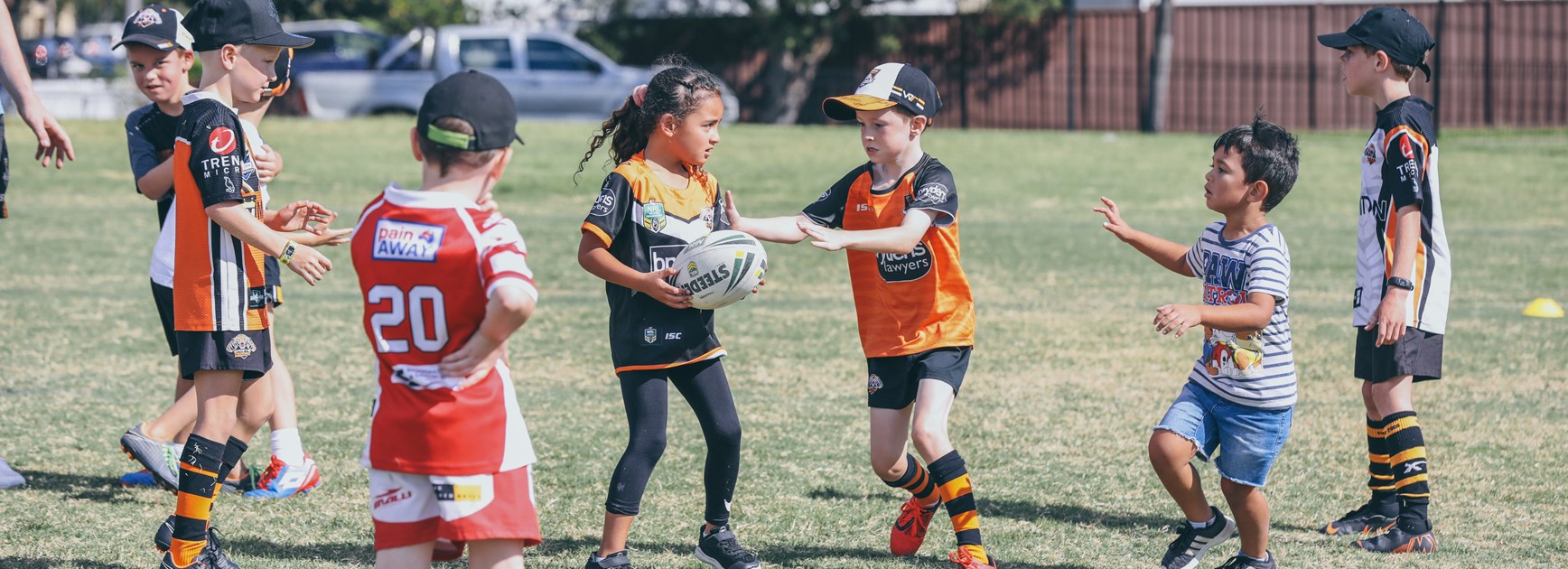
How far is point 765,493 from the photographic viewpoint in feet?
19.5

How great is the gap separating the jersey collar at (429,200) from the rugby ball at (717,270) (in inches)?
44.3

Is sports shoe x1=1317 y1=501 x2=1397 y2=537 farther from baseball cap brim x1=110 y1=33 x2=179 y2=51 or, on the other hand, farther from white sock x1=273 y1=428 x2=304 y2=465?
baseball cap brim x1=110 y1=33 x2=179 y2=51


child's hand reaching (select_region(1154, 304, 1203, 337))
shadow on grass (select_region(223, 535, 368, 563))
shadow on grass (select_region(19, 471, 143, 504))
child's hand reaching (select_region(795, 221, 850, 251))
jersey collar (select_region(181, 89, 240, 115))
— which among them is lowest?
shadow on grass (select_region(223, 535, 368, 563))

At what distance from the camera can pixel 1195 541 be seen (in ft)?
16.0

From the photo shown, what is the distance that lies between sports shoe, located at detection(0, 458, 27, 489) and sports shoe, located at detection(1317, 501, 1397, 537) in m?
5.09

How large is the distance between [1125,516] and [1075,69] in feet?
82.1

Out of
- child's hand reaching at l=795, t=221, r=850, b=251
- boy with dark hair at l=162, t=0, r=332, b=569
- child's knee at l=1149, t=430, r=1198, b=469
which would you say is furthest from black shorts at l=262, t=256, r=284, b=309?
child's knee at l=1149, t=430, r=1198, b=469

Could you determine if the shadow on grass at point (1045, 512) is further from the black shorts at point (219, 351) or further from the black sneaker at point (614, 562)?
the black shorts at point (219, 351)

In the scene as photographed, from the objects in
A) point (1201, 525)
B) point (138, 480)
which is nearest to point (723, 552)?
point (1201, 525)

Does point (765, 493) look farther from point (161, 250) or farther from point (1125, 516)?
point (161, 250)

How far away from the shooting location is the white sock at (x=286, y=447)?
576cm

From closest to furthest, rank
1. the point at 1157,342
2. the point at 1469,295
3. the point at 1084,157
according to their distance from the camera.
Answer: the point at 1157,342
the point at 1469,295
the point at 1084,157

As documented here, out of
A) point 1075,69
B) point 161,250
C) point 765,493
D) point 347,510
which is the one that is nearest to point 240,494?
point 347,510

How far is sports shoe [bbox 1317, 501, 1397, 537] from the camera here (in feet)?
17.7
